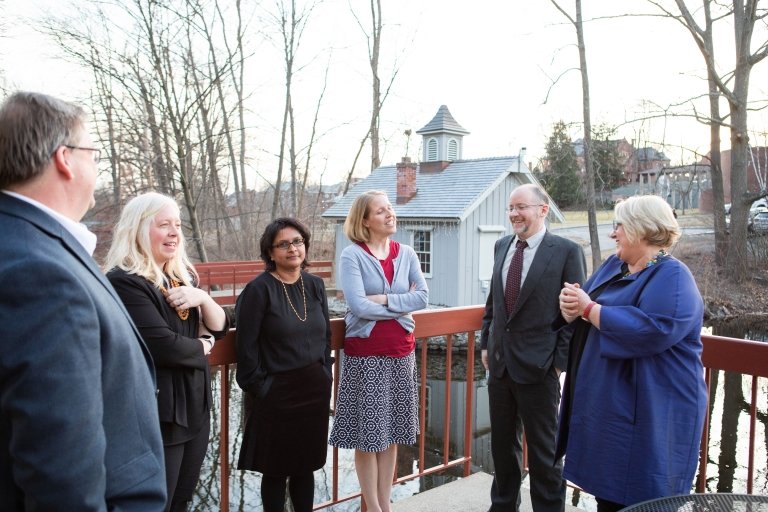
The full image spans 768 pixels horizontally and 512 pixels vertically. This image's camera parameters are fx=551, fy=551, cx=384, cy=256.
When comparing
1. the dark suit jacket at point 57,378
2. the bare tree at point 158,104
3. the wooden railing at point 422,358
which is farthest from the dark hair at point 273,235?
the bare tree at point 158,104

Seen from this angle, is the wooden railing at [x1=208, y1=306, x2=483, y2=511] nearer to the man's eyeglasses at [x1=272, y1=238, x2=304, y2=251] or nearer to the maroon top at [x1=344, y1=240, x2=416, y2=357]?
the maroon top at [x1=344, y1=240, x2=416, y2=357]

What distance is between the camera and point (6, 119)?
3.34 ft

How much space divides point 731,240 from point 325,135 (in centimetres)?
1311

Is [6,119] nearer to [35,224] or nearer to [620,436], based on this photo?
[35,224]

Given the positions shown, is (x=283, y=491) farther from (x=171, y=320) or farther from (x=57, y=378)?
(x=57, y=378)

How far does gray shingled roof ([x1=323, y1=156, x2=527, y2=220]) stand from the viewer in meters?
15.5

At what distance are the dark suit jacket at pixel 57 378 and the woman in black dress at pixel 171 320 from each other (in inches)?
32.1

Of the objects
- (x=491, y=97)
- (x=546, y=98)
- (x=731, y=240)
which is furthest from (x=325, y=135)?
(x=731, y=240)

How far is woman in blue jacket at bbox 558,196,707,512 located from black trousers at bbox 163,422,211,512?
140 centimetres

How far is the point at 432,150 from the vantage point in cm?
1772

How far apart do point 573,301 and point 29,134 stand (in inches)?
71.7

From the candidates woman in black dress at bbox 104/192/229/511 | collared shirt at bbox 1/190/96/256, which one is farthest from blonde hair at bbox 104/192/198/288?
collared shirt at bbox 1/190/96/256

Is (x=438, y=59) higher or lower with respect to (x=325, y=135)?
higher

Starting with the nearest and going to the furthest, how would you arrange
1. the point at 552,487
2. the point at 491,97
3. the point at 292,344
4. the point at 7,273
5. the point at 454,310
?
1. the point at 7,273
2. the point at 292,344
3. the point at 552,487
4. the point at 454,310
5. the point at 491,97
